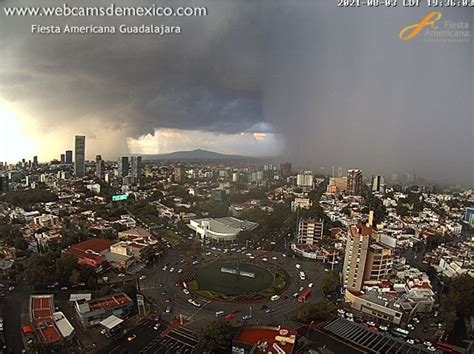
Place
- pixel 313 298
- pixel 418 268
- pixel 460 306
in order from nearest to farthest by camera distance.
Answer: pixel 460 306 < pixel 313 298 < pixel 418 268

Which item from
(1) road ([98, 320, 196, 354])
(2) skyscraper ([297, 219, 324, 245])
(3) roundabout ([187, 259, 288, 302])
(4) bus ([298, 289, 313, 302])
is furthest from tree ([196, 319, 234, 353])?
(2) skyscraper ([297, 219, 324, 245])

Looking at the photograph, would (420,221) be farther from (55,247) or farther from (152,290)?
(55,247)

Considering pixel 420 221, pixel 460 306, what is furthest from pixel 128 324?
pixel 420 221

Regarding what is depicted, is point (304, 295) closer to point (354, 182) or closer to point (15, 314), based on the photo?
point (15, 314)

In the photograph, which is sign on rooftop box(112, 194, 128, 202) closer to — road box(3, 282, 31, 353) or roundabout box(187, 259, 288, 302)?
roundabout box(187, 259, 288, 302)

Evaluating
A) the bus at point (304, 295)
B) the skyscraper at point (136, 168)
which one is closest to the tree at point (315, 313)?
the bus at point (304, 295)

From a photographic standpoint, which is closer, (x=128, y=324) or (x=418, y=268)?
(x=128, y=324)
